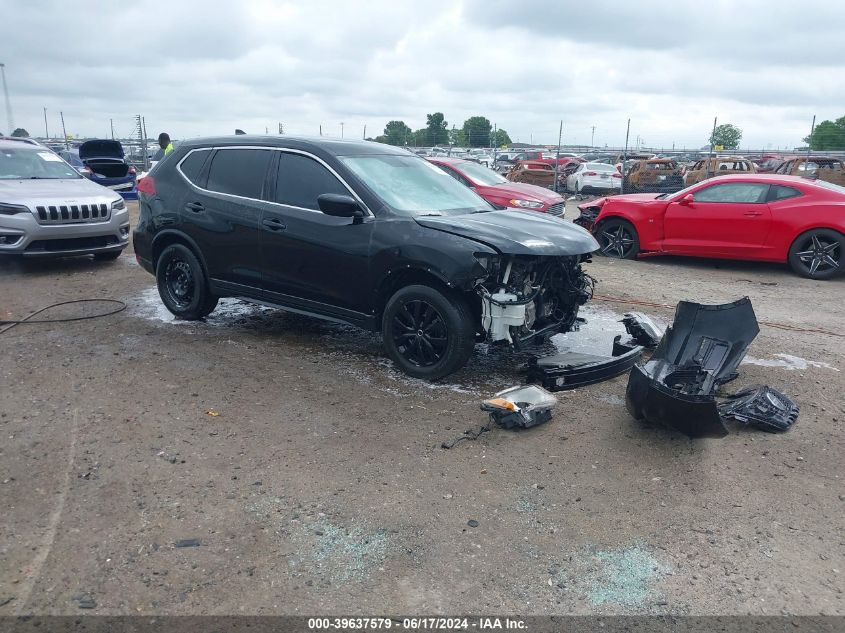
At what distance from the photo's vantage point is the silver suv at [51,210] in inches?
337

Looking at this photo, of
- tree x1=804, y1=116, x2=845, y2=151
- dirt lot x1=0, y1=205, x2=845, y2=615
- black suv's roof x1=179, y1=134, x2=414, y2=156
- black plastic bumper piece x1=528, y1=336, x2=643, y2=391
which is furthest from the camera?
tree x1=804, y1=116, x2=845, y2=151

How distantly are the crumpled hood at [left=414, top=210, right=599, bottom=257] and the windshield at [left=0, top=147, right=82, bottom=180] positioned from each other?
730 centimetres

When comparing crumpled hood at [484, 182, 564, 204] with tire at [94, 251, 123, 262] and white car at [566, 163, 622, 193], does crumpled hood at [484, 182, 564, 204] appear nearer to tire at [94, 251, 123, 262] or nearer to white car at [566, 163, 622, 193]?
tire at [94, 251, 123, 262]

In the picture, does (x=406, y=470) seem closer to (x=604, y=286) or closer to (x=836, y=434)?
(x=836, y=434)

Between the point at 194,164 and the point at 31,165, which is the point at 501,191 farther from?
the point at 31,165

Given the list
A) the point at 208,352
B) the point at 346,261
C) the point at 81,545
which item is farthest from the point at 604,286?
the point at 81,545

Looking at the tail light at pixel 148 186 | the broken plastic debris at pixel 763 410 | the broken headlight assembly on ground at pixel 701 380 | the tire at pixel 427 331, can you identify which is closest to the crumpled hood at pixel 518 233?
the tire at pixel 427 331

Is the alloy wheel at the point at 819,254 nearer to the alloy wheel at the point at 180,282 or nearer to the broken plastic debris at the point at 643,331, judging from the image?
the broken plastic debris at the point at 643,331

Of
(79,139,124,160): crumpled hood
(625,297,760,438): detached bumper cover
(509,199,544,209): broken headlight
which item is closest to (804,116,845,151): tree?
(509,199,544,209): broken headlight

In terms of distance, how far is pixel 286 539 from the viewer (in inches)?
127

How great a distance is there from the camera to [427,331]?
5.12m

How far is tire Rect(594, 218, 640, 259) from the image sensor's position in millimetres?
10969

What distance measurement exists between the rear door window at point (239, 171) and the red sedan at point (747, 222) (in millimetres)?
6806

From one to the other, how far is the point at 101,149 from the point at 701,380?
15.4 metres
